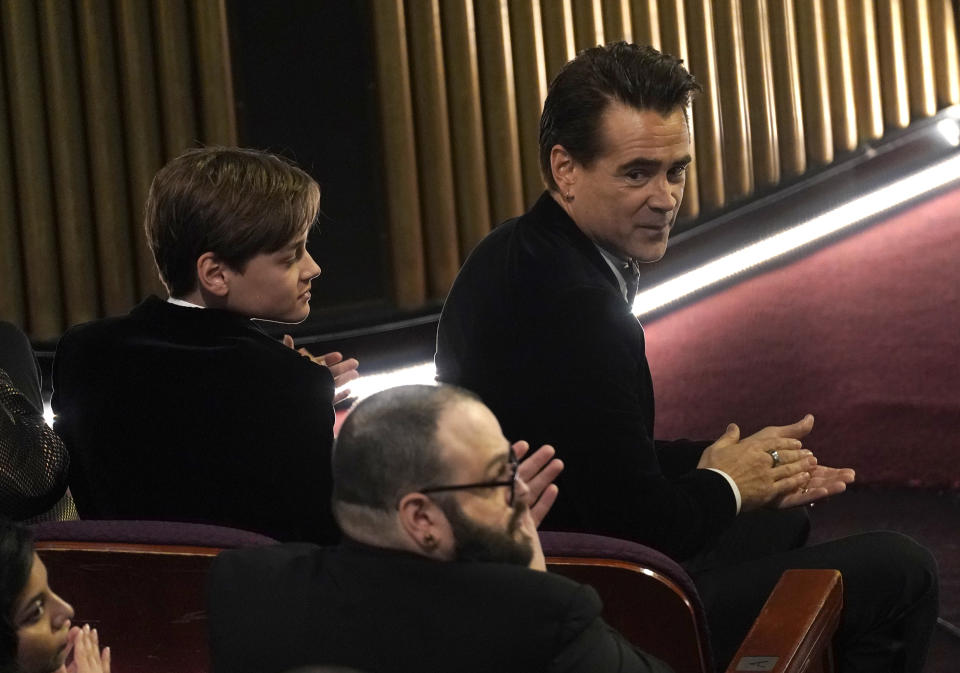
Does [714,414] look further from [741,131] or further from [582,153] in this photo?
[582,153]

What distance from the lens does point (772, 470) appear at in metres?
1.72

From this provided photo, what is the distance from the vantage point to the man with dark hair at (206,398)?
159cm

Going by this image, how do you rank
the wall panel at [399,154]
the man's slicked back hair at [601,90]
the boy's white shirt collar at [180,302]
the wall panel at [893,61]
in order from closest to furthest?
the boy's white shirt collar at [180,302], the man's slicked back hair at [601,90], the wall panel at [399,154], the wall panel at [893,61]

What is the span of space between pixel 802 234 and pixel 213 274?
228cm

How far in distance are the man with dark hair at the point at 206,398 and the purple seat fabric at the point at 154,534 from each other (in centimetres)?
22

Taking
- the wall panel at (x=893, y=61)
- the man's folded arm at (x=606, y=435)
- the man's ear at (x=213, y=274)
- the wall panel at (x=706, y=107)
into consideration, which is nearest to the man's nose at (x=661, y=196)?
the man's folded arm at (x=606, y=435)

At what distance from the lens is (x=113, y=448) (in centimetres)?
162

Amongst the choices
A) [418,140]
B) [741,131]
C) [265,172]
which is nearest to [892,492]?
[741,131]

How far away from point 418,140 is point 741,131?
85 cm

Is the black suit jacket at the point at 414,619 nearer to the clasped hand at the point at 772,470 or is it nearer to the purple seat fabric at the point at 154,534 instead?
the purple seat fabric at the point at 154,534

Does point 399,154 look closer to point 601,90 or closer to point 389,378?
point 389,378

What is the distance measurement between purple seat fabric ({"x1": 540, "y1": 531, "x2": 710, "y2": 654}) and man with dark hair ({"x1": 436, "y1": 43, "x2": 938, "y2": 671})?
279 millimetres

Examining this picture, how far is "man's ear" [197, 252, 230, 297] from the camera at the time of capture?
5.69 feet

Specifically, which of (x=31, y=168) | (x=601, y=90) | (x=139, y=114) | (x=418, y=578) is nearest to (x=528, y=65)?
(x=139, y=114)
